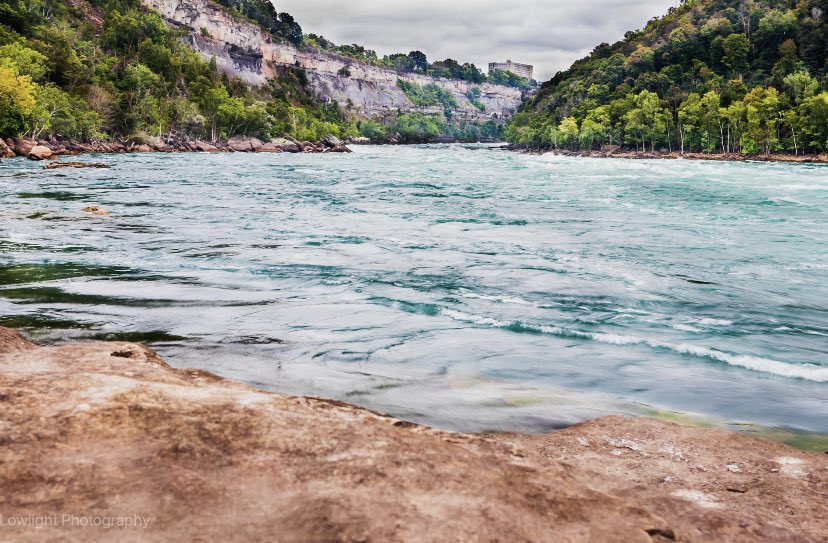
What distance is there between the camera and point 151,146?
8100 cm

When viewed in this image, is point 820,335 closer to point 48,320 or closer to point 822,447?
point 822,447

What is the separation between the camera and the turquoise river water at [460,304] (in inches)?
240

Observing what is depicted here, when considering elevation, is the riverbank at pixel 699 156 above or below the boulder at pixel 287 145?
below

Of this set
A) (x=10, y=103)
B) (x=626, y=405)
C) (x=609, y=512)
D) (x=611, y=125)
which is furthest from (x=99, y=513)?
(x=611, y=125)

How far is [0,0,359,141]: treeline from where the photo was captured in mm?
63094

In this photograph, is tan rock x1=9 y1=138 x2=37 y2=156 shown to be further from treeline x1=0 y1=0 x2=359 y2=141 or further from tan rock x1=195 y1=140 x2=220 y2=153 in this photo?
tan rock x1=195 y1=140 x2=220 y2=153

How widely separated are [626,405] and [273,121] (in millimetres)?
129833

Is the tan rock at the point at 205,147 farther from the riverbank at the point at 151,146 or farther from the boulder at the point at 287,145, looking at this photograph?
the boulder at the point at 287,145

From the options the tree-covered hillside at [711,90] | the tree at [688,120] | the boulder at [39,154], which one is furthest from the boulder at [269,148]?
the tree at [688,120]

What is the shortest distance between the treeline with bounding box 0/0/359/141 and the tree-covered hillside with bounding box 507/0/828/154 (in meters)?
63.6

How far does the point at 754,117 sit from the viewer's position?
84.6 meters

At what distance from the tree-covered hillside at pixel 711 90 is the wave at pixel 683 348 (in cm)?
8432

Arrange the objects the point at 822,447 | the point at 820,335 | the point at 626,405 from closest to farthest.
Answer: the point at 822,447 → the point at 626,405 → the point at 820,335

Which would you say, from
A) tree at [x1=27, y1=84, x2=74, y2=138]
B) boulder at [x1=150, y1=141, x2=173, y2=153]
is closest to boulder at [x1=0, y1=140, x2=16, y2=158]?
tree at [x1=27, y1=84, x2=74, y2=138]
